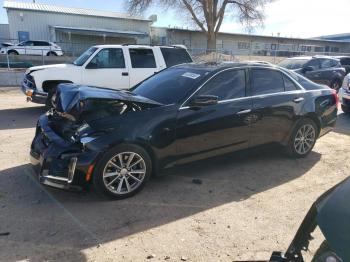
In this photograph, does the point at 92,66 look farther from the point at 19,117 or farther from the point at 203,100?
the point at 203,100

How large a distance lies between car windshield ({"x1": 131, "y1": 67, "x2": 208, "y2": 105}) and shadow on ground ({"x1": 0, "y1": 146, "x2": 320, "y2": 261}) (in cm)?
96

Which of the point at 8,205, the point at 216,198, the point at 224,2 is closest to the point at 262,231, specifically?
the point at 216,198

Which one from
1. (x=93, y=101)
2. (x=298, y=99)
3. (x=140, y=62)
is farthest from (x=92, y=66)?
(x=298, y=99)

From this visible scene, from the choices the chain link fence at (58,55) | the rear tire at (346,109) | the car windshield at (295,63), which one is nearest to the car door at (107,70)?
the rear tire at (346,109)

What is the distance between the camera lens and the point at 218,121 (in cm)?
486

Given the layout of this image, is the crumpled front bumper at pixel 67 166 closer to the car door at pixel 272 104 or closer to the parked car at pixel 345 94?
the car door at pixel 272 104

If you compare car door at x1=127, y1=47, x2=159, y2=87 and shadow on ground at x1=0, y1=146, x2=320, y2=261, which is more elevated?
car door at x1=127, y1=47, x2=159, y2=87

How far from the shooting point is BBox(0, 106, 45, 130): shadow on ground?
8.22 m

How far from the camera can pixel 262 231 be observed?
3.64 m

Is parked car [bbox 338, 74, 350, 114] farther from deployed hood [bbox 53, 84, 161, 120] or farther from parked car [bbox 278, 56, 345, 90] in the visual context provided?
deployed hood [bbox 53, 84, 161, 120]

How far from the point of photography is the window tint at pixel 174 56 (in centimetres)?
1048

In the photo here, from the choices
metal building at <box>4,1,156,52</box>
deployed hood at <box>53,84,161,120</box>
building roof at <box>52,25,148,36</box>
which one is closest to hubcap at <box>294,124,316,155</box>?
deployed hood at <box>53,84,161,120</box>

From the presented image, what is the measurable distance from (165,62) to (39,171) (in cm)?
690

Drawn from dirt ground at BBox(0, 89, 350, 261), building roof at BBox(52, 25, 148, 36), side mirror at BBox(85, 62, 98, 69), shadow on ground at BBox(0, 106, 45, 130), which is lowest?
shadow on ground at BBox(0, 106, 45, 130)
